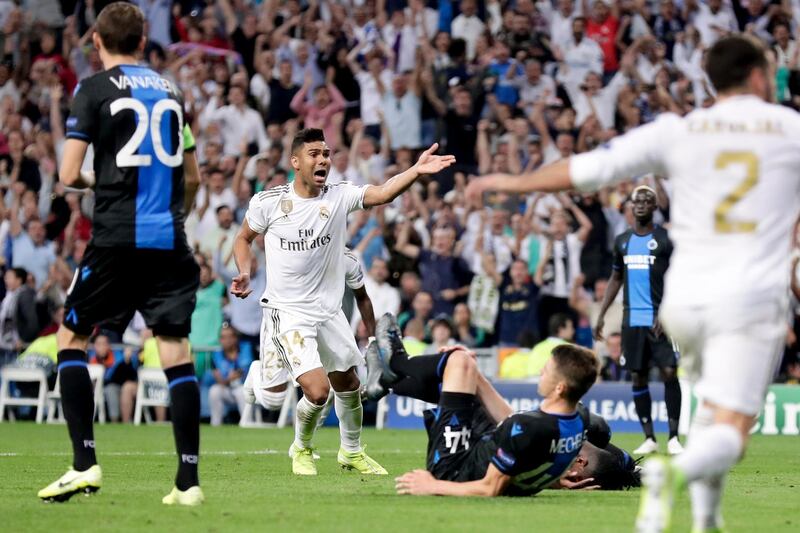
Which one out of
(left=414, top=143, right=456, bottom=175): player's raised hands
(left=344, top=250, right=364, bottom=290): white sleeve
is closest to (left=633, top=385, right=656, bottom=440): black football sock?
(left=344, top=250, right=364, bottom=290): white sleeve

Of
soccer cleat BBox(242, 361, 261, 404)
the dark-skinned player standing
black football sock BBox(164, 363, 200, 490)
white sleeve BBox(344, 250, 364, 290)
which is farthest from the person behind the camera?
the dark-skinned player standing

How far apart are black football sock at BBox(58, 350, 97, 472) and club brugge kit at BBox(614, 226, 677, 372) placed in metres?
8.08

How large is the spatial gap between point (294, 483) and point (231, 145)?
14.1 meters

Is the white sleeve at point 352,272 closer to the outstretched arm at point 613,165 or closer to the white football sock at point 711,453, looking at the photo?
the outstretched arm at point 613,165

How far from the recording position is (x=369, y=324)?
12008 mm

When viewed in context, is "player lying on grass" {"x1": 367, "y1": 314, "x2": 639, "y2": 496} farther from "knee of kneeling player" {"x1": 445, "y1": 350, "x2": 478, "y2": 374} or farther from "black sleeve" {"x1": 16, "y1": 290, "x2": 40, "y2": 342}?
"black sleeve" {"x1": 16, "y1": 290, "x2": 40, "y2": 342}

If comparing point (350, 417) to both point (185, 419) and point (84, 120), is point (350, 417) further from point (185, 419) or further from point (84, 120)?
point (84, 120)

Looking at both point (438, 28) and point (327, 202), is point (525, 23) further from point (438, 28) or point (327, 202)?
point (327, 202)

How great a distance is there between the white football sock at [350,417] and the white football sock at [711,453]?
227 inches

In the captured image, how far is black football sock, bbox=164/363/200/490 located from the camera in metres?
8.18

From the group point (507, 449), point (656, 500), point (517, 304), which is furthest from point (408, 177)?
point (517, 304)

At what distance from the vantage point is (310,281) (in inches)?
455

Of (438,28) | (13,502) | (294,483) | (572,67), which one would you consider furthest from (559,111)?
(13,502)

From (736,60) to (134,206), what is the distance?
11.7ft
